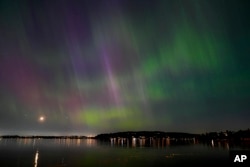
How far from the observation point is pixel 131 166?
194 feet

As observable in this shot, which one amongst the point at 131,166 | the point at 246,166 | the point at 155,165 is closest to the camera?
the point at 246,166

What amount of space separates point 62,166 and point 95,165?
28.7 feet

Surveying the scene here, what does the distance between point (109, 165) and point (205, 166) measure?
1044 inches

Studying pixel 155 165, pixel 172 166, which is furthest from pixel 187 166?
pixel 155 165

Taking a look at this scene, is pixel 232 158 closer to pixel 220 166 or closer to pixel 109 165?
pixel 109 165

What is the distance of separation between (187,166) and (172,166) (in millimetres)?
4027

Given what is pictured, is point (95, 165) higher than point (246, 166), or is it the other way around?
point (246, 166)

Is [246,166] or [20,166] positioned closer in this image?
[246,166]

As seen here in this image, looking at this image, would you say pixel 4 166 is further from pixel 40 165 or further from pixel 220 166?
pixel 220 166

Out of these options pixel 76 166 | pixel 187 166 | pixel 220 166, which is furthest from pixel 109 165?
pixel 220 166

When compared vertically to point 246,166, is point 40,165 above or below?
below

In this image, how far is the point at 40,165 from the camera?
204 ft

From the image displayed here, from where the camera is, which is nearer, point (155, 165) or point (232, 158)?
point (232, 158)

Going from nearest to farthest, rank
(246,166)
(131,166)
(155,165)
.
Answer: (246,166) → (131,166) → (155,165)
